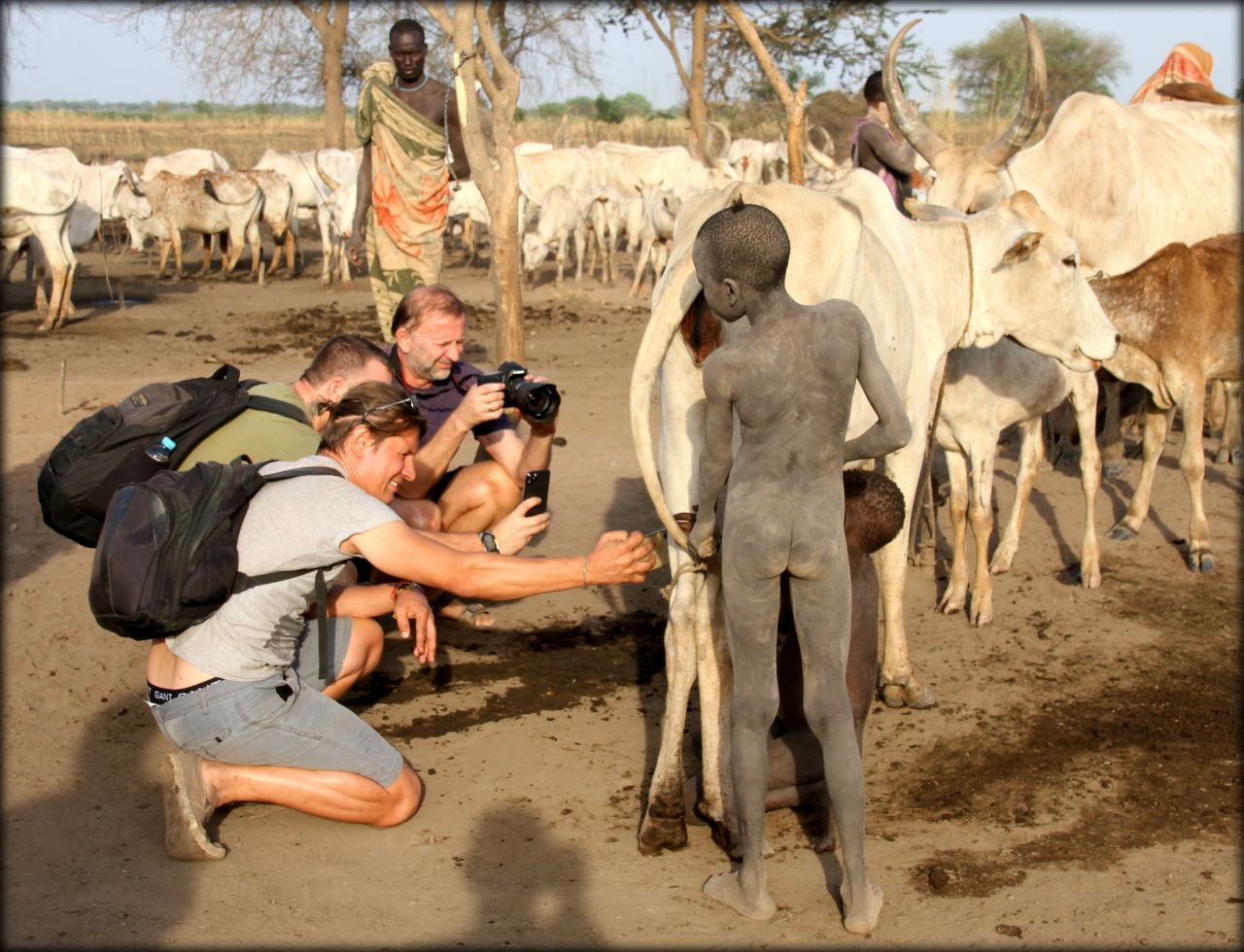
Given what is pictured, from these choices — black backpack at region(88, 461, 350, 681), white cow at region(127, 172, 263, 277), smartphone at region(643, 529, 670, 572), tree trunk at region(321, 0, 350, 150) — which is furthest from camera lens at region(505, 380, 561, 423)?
tree trunk at region(321, 0, 350, 150)

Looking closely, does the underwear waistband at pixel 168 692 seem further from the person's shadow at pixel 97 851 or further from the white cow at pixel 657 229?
the white cow at pixel 657 229

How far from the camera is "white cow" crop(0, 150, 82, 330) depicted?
43.5ft

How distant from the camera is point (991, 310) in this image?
539cm

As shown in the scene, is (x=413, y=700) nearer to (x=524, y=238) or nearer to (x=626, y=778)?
(x=626, y=778)

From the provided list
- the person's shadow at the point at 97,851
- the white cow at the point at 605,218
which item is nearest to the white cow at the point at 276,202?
the white cow at the point at 605,218

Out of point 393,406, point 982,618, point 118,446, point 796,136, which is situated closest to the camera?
point 393,406

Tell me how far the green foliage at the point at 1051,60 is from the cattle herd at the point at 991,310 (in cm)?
2295

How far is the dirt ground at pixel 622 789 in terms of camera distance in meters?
3.36

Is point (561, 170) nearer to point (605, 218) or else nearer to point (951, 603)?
point (605, 218)

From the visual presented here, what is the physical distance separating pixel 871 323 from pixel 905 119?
3074 mm

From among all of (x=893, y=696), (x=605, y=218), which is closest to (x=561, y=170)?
(x=605, y=218)

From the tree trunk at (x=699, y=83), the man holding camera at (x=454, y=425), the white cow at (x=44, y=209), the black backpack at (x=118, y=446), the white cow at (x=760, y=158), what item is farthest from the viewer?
the white cow at (x=760, y=158)

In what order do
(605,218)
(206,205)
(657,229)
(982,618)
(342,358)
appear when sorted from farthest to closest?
(605,218), (206,205), (657,229), (982,618), (342,358)

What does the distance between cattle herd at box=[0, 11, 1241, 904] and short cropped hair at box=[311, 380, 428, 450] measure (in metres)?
0.70
